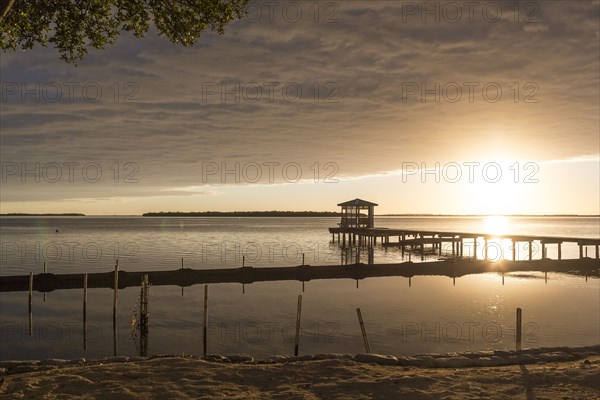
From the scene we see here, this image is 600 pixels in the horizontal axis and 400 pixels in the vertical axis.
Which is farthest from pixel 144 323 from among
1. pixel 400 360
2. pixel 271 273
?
pixel 271 273

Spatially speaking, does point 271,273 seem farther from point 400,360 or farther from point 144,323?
point 400,360

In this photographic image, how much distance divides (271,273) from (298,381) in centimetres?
1812

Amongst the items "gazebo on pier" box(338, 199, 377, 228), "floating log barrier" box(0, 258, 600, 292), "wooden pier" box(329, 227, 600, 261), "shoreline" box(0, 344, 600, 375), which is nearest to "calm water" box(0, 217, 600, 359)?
"floating log barrier" box(0, 258, 600, 292)

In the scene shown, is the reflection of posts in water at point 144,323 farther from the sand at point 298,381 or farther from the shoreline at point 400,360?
the sand at point 298,381

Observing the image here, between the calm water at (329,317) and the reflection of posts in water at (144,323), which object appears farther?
the calm water at (329,317)

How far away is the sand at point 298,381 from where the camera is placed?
1082cm

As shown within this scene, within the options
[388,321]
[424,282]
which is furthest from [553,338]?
[424,282]

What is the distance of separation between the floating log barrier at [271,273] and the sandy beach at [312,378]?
29.3 feet

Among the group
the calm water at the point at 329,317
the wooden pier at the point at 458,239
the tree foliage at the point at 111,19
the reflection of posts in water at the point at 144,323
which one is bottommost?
the calm water at the point at 329,317

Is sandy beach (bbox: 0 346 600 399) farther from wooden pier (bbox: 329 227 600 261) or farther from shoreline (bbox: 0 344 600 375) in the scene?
wooden pier (bbox: 329 227 600 261)

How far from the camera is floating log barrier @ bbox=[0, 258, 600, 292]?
86.2 feet

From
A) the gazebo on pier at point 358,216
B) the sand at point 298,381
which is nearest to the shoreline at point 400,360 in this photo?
the sand at point 298,381

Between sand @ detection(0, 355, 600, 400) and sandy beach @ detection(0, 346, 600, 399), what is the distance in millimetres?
19

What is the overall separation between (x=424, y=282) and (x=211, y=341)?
2410 cm
